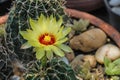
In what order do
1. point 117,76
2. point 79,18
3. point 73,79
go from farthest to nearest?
point 79,18 → point 117,76 → point 73,79

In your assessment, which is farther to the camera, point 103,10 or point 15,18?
point 103,10

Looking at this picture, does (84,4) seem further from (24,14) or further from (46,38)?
(46,38)

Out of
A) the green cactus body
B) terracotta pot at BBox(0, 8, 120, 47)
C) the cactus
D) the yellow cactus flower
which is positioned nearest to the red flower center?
the yellow cactus flower

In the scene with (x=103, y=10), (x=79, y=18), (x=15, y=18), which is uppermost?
(x=15, y=18)

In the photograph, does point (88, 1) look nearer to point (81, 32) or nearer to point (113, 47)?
point (81, 32)

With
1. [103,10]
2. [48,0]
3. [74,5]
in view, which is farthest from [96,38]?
[103,10]

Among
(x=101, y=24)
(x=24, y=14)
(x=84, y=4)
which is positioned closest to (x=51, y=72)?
(x=24, y=14)

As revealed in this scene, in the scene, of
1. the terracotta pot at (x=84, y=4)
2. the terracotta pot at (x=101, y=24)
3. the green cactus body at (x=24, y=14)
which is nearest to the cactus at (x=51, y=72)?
the green cactus body at (x=24, y=14)
